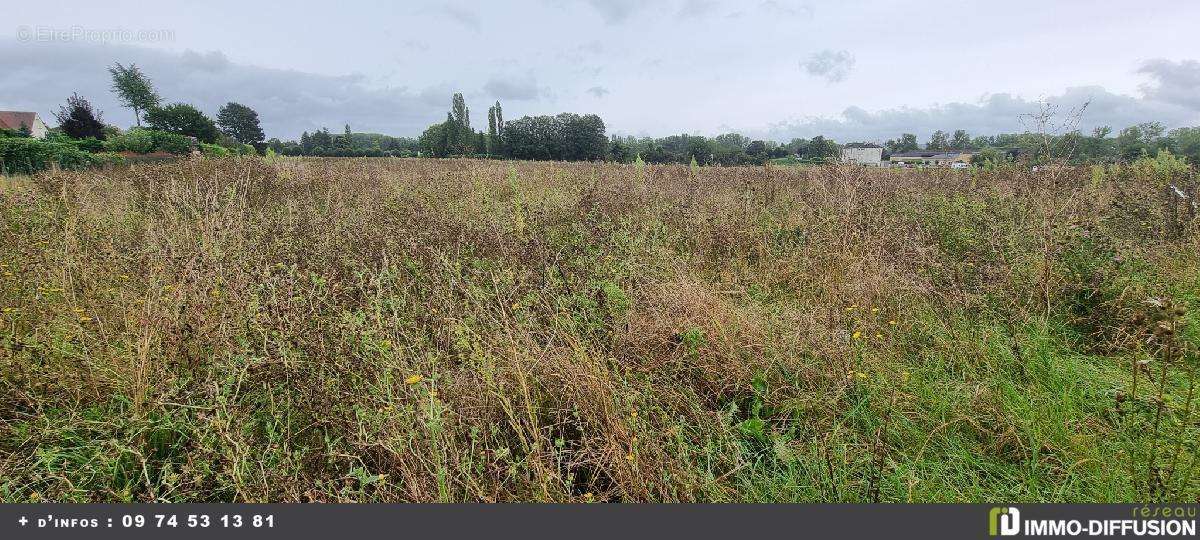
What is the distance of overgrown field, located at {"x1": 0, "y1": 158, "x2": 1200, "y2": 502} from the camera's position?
1856 millimetres

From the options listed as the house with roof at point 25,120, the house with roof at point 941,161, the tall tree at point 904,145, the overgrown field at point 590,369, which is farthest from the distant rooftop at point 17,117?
the tall tree at point 904,145

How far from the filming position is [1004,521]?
67.9 inches

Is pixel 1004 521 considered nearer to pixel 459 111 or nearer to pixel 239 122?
pixel 459 111

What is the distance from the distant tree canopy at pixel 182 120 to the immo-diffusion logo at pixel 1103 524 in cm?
4949

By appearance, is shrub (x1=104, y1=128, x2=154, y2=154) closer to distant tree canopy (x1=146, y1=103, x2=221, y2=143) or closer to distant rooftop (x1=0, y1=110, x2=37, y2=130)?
distant tree canopy (x1=146, y1=103, x2=221, y2=143)

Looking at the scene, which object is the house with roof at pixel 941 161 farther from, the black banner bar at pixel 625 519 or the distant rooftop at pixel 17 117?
the distant rooftop at pixel 17 117

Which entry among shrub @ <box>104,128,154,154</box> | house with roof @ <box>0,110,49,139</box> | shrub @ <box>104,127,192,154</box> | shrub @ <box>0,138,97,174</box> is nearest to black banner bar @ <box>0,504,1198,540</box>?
shrub @ <box>0,138,97,174</box>

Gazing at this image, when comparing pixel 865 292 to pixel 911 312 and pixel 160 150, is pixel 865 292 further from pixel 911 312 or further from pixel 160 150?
pixel 160 150

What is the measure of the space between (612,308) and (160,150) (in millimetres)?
27684

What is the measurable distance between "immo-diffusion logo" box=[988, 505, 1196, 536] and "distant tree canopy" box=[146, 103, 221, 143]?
49.5 meters

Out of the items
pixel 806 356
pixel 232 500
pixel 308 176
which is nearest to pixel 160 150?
pixel 308 176

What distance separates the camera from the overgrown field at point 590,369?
1.86m

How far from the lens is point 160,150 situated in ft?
68.8

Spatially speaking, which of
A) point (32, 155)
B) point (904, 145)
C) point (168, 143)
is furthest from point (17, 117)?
point (904, 145)
